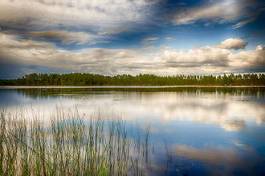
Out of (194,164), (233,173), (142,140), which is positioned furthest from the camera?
(142,140)

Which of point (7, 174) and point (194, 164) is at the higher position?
point (7, 174)

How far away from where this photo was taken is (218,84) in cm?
10106

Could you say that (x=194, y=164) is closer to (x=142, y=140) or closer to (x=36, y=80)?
(x=142, y=140)

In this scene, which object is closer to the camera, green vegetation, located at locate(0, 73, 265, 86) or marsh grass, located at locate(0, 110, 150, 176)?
marsh grass, located at locate(0, 110, 150, 176)

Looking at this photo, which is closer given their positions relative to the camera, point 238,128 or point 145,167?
point 145,167

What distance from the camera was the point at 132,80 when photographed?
99.1 meters

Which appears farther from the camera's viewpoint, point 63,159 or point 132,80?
point 132,80

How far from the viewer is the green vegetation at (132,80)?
85250mm

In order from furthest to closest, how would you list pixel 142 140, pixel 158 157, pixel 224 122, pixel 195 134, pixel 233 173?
1. pixel 224 122
2. pixel 195 134
3. pixel 142 140
4. pixel 158 157
5. pixel 233 173

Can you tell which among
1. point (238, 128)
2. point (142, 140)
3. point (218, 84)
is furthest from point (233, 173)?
point (218, 84)

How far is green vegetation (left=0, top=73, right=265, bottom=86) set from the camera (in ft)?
280

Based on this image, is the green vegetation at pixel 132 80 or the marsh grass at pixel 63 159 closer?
the marsh grass at pixel 63 159

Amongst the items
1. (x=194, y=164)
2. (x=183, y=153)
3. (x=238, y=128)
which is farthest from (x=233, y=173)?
(x=238, y=128)

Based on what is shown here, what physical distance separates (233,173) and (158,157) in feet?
5.84
